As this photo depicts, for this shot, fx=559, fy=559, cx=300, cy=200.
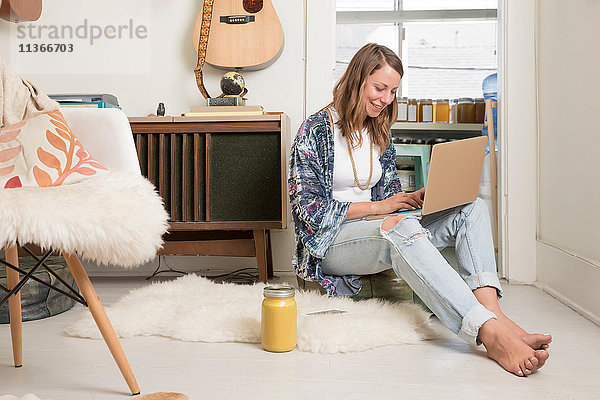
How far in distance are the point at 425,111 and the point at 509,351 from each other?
2077 mm

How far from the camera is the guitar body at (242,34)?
2439 mm

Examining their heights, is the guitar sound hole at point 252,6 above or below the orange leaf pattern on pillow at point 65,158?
above

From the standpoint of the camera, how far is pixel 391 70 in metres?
1.82

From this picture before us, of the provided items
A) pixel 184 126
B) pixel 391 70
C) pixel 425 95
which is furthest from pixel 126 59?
pixel 425 95

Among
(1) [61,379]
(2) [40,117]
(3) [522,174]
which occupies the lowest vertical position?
(1) [61,379]

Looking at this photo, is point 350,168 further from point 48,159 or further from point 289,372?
point 48,159

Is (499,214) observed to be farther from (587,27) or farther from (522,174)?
(587,27)

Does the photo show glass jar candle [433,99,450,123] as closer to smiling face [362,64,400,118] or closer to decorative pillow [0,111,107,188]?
smiling face [362,64,400,118]

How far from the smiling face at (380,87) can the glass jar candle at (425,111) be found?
1396 millimetres

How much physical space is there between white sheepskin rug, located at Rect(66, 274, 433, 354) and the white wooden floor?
0.10ft

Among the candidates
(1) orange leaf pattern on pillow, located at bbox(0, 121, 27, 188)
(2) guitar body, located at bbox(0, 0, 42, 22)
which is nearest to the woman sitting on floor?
(1) orange leaf pattern on pillow, located at bbox(0, 121, 27, 188)

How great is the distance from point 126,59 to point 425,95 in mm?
1696

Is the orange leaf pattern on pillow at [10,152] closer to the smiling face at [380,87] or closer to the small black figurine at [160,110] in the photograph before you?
the smiling face at [380,87]

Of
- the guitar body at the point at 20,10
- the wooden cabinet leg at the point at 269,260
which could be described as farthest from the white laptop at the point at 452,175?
the guitar body at the point at 20,10
